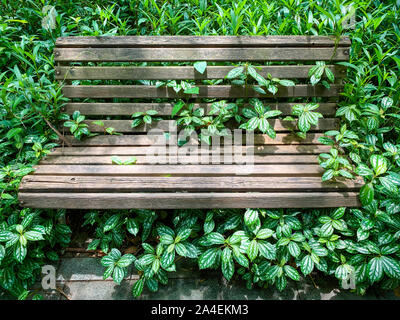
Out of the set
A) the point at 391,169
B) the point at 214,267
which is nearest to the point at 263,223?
the point at 214,267

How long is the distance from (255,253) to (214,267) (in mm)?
283

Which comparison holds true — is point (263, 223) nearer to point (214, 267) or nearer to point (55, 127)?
point (214, 267)

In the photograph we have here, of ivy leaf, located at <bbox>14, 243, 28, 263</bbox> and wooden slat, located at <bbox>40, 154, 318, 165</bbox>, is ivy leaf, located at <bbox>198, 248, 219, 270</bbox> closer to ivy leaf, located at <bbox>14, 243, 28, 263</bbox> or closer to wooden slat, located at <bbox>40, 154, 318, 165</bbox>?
wooden slat, located at <bbox>40, 154, 318, 165</bbox>

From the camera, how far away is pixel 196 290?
6.64 ft

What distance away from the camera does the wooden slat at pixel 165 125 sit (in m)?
2.34

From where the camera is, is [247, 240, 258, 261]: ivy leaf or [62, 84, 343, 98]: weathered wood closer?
[247, 240, 258, 261]: ivy leaf

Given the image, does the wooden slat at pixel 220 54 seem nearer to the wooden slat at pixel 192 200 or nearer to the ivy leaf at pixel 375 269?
the wooden slat at pixel 192 200

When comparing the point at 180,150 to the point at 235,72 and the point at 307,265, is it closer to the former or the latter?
the point at 235,72

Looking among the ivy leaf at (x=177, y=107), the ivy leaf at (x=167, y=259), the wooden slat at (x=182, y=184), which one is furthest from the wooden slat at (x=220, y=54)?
the ivy leaf at (x=167, y=259)

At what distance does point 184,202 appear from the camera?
189 centimetres

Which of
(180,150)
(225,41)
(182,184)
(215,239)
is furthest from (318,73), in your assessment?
(215,239)

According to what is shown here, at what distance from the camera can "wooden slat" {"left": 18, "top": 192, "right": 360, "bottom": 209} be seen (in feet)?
6.18

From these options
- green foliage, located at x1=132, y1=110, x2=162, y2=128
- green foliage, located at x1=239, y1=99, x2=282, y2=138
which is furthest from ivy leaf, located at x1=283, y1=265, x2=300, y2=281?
green foliage, located at x1=132, y1=110, x2=162, y2=128

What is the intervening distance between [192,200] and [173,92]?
835mm
